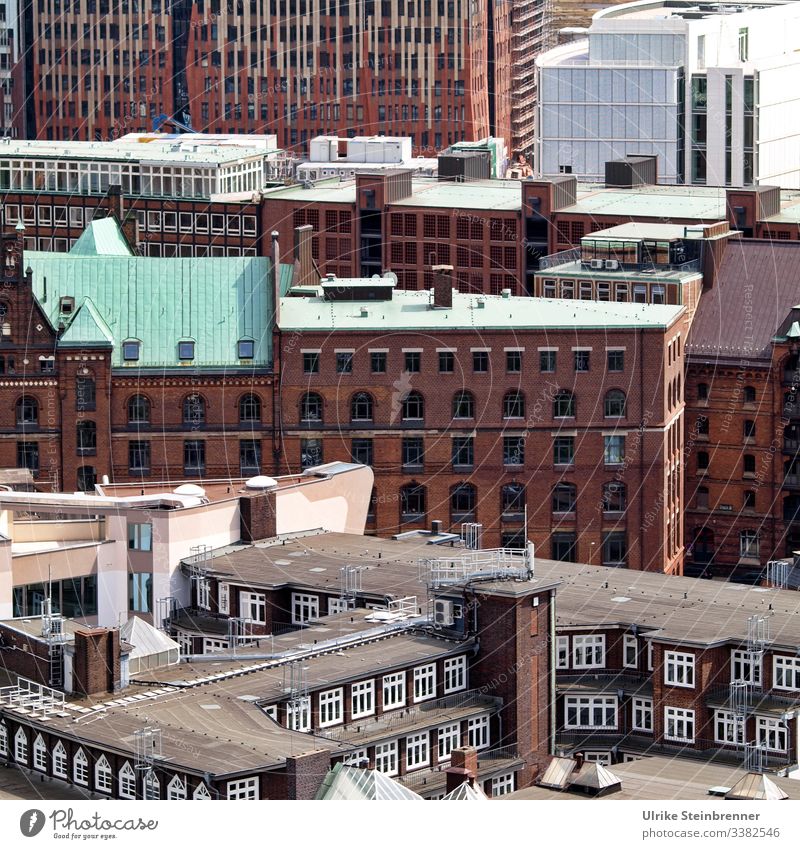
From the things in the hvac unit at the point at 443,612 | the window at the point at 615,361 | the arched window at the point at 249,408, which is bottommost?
the hvac unit at the point at 443,612

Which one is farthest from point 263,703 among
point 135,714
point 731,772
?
point 731,772

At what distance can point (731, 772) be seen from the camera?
93.9 metres

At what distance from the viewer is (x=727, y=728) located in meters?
99.3

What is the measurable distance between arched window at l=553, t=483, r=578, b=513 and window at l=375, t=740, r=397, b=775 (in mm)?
47836

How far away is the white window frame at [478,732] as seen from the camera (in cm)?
9625

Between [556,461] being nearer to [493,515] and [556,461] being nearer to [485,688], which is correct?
[493,515]

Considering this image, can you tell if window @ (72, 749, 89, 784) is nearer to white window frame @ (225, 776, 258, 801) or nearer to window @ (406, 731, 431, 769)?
white window frame @ (225, 776, 258, 801)

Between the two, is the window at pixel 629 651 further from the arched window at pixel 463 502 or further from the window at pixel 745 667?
the arched window at pixel 463 502

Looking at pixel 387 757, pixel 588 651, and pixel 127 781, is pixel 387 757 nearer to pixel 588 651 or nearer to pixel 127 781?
pixel 127 781

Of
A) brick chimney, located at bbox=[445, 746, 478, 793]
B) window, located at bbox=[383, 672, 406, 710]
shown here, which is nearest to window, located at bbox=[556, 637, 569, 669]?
window, located at bbox=[383, 672, 406, 710]

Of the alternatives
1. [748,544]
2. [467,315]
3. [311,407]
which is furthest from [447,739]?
[748,544]

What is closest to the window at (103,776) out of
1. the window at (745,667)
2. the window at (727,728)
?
the window at (727,728)

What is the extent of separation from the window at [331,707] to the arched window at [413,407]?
152ft

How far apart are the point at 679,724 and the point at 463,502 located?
40.6 metres
